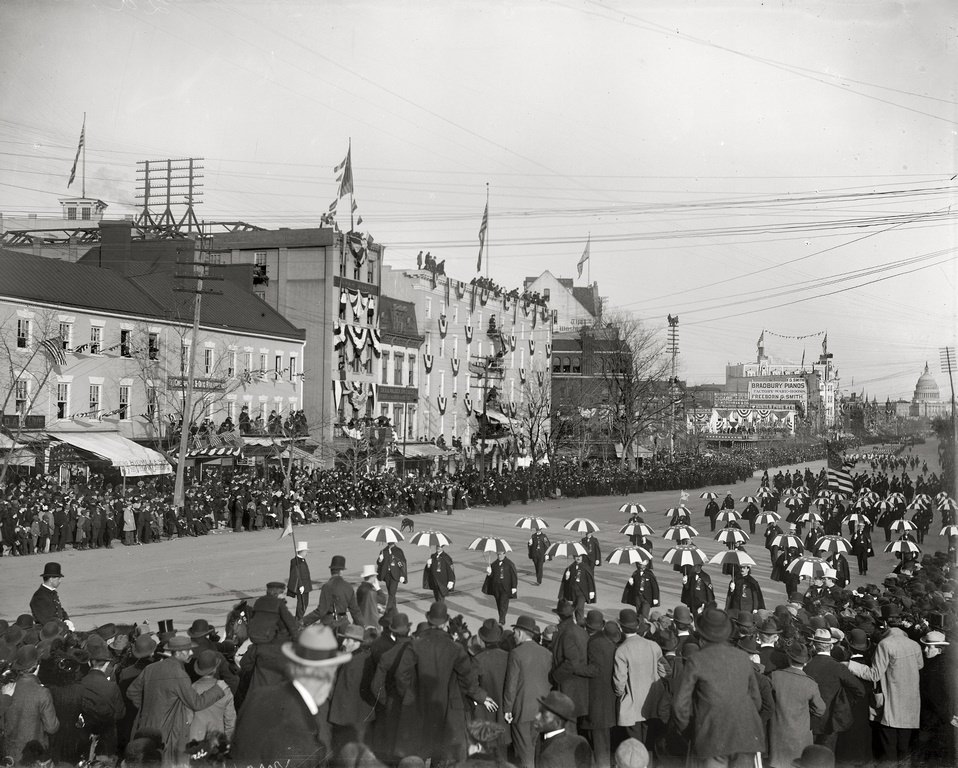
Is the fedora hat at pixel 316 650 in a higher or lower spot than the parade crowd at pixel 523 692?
higher

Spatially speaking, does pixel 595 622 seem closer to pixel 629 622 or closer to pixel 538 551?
pixel 629 622

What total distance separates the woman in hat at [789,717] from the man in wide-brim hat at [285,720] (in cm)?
427

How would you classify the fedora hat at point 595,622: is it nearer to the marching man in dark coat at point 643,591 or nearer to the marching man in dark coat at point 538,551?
the marching man in dark coat at point 643,591

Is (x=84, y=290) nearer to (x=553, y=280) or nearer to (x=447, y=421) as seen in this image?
(x=447, y=421)

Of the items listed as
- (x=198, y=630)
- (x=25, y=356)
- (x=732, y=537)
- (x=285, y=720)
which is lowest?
(x=732, y=537)

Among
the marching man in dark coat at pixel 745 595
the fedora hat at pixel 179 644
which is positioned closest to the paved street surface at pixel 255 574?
the marching man in dark coat at pixel 745 595

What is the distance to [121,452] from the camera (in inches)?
1471

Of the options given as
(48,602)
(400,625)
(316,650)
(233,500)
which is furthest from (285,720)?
(233,500)

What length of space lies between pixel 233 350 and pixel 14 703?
4264 centimetres

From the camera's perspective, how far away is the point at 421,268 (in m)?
67.2

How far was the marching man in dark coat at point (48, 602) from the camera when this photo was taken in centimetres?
1226

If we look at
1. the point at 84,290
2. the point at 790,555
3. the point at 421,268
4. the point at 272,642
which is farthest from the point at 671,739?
the point at 421,268

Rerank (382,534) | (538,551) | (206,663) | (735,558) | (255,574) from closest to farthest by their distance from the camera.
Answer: (206,663) < (735,558) < (382,534) < (538,551) < (255,574)

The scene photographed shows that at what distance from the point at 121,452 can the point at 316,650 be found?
35490 mm
